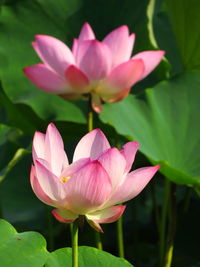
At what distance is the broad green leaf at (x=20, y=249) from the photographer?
71cm

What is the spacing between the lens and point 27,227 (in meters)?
1.80

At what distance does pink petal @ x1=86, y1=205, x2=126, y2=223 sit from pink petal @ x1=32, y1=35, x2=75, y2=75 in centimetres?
50

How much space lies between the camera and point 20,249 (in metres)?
0.73

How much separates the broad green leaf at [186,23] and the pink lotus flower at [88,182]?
82 cm

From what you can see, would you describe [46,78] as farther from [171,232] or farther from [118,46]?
[171,232]

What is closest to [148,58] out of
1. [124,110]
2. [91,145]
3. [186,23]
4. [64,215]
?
[124,110]

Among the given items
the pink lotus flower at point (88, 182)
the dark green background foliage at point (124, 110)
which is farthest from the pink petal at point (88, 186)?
the dark green background foliage at point (124, 110)

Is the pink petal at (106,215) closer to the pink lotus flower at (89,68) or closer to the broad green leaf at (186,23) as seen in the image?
the pink lotus flower at (89,68)

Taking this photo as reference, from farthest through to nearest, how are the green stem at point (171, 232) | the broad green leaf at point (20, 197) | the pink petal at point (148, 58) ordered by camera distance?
the broad green leaf at point (20, 197)
the pink petal at point (148, 58)
the green stem at point (171, 232)

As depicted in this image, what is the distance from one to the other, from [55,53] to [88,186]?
54cm

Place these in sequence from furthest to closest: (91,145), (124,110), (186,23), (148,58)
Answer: (186,23)
(124,110)
(148,58)
(91,145)

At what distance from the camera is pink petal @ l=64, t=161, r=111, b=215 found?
0.69 m

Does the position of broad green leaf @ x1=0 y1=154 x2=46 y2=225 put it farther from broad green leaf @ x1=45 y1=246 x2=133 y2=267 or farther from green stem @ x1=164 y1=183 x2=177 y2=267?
broad green leaf @ x1=45 y1=246 x2=133 y2=267

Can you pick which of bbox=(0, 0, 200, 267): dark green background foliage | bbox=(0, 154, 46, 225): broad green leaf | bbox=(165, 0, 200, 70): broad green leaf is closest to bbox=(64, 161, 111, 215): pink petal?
bbox=(0, 0, 200, 267): dark green background foliage
